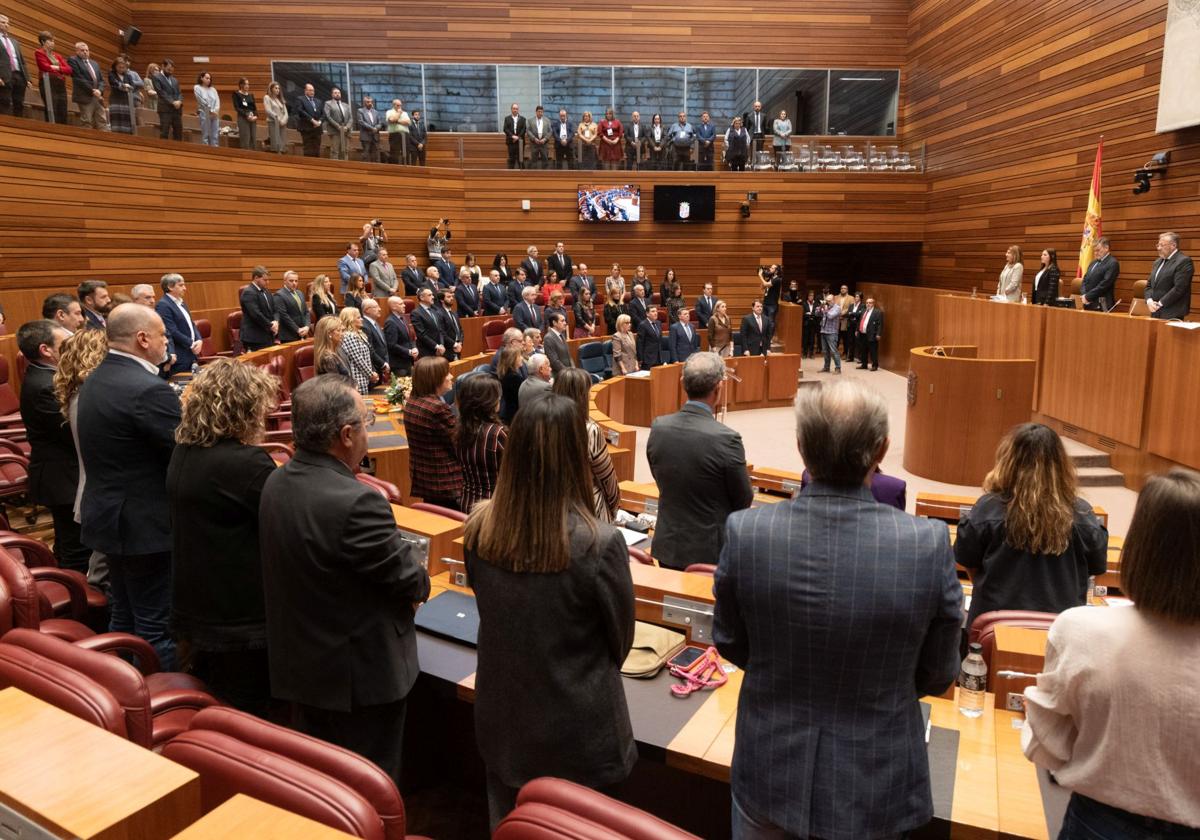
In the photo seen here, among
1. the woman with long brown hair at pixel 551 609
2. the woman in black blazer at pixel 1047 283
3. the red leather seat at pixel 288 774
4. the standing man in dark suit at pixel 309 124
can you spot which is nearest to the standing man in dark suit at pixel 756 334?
the woman in black blazer at pixel 1047 283

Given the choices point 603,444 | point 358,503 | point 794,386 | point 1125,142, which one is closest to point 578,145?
point 794,386

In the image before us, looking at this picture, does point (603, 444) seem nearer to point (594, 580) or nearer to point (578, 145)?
point (594, 580)

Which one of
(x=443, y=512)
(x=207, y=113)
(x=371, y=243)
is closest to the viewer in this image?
(x=443, y=512)

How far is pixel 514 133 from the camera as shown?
48.2 feet

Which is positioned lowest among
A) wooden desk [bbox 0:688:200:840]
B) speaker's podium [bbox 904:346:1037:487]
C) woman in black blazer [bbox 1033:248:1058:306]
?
speaker's podium [bbox 904:346:1037:487]

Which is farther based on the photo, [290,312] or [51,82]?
[290,312]

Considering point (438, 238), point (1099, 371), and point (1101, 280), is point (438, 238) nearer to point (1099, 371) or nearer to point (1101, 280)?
point (1101, 280)

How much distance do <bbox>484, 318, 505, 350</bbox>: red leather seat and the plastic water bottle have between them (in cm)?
948

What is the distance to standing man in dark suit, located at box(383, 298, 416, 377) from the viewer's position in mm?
8312

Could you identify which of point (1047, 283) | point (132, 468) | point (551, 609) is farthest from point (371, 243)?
point (551, 609)

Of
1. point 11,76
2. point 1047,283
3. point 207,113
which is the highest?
point 207,113

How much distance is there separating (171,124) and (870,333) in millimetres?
10972

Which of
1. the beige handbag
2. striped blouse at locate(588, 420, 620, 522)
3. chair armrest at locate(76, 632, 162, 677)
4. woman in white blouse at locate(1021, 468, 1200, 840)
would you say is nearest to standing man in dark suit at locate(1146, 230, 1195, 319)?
striped blouse at locate(588, 420, 620, 522)

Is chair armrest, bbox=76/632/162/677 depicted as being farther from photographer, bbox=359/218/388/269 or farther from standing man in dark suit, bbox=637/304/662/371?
photographer, bbox=359/218/388/269
